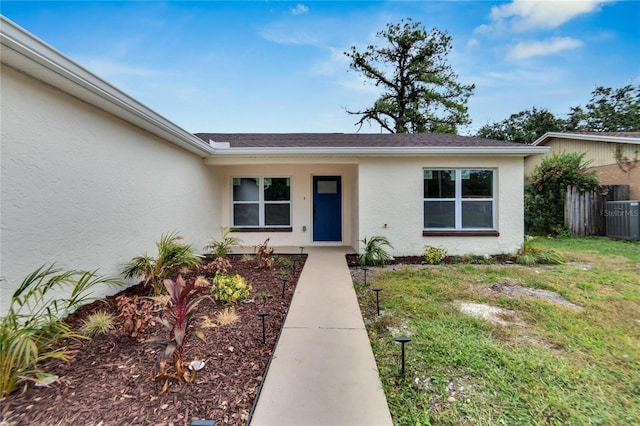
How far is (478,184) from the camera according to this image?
277 inches

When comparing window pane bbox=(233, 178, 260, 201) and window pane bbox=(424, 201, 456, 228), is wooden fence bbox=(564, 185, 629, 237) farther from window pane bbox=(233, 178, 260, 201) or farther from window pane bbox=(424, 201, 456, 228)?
window pane bbox=(233, 178, 260, 201)

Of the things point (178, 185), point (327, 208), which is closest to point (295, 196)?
point (327, 208)

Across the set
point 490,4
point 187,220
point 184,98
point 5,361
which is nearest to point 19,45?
point 5,361

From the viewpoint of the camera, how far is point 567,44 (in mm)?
10164

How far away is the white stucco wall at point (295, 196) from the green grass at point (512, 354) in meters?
3.98

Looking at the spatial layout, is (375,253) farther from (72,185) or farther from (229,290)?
(72,185)

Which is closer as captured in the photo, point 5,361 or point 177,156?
point 5,361

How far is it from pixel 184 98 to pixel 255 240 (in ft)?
24.2

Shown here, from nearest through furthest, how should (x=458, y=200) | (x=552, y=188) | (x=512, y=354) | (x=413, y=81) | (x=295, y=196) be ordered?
(x=512, y=354)
(x=458, y=200)
(x=295, y=196)
(x=552, y=188)
(x=413, y=81)

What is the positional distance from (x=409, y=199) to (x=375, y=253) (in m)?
1.75

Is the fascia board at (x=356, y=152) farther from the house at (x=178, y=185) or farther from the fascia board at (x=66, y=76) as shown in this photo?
the fascia board at (x=66, y=76)

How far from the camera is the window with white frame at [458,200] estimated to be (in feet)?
23.0

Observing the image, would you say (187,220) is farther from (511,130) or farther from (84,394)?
(511,130)

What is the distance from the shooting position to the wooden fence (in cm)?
987
